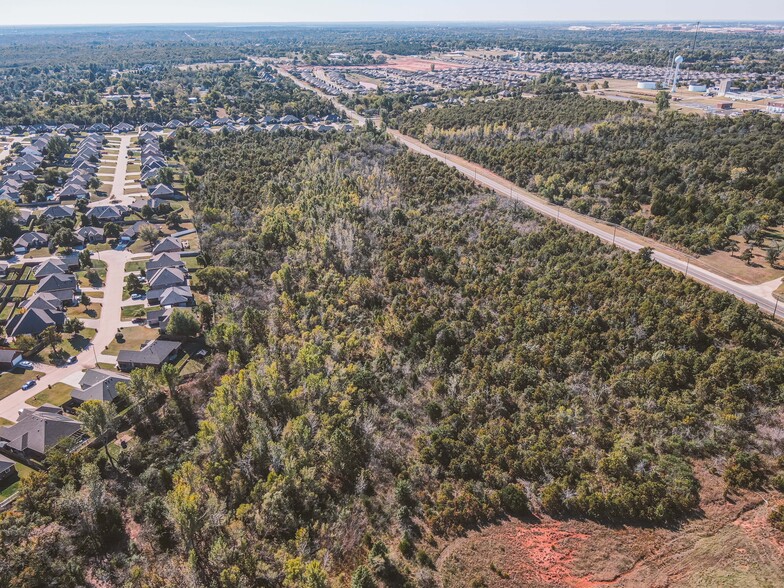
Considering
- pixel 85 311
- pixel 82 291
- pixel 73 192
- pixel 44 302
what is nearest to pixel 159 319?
pixel 85 311

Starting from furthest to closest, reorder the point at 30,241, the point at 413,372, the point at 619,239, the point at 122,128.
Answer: the point at 122,128
the point at 30,241
the point at 619,239
the point at 413,372

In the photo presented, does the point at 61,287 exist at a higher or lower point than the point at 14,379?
higher

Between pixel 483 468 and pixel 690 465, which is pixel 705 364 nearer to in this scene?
pixel 690 465

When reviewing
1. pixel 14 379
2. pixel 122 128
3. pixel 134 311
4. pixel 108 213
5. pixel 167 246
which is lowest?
pixel 14 379

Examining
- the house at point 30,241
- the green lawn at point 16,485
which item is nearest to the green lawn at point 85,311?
the green lawn at point 16,485

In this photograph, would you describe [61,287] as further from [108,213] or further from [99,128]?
[99,128]

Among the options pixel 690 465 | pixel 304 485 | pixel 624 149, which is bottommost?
pixel 304 485

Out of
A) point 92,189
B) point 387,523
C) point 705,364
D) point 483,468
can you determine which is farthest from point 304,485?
point 92,189
